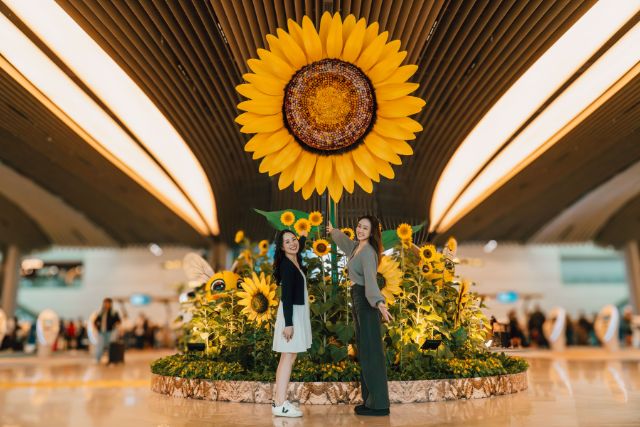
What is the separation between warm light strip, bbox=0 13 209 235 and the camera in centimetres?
774

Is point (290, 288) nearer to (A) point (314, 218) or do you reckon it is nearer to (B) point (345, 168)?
(A) point (314, 218)

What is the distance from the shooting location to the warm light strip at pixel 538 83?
7258 mm

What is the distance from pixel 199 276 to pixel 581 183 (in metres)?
13.3

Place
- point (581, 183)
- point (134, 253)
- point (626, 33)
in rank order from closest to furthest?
1. point (626, 33)
2. point (581, 183)
3. point (134, 253)

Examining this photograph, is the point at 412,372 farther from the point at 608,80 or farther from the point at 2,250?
the point at 2,250

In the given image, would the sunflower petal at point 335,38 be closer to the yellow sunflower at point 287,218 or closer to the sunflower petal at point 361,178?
the sunflower petal at point 361,178

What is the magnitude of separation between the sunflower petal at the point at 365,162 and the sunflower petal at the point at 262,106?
24.9 inches

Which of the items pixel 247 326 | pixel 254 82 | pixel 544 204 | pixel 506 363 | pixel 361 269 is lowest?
pixel 506 363

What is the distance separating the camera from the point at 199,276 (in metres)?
6.56

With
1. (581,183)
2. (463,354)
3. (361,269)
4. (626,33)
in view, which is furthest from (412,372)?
(581,183)

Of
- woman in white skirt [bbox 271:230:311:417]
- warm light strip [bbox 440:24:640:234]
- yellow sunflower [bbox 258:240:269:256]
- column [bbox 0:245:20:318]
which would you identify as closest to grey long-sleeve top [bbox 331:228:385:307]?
woman in white skirt [bbox 271:230:311:417]

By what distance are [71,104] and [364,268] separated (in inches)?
321

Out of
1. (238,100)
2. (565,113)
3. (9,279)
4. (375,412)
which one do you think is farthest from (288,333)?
(9,279)

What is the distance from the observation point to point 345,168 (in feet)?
12.2
